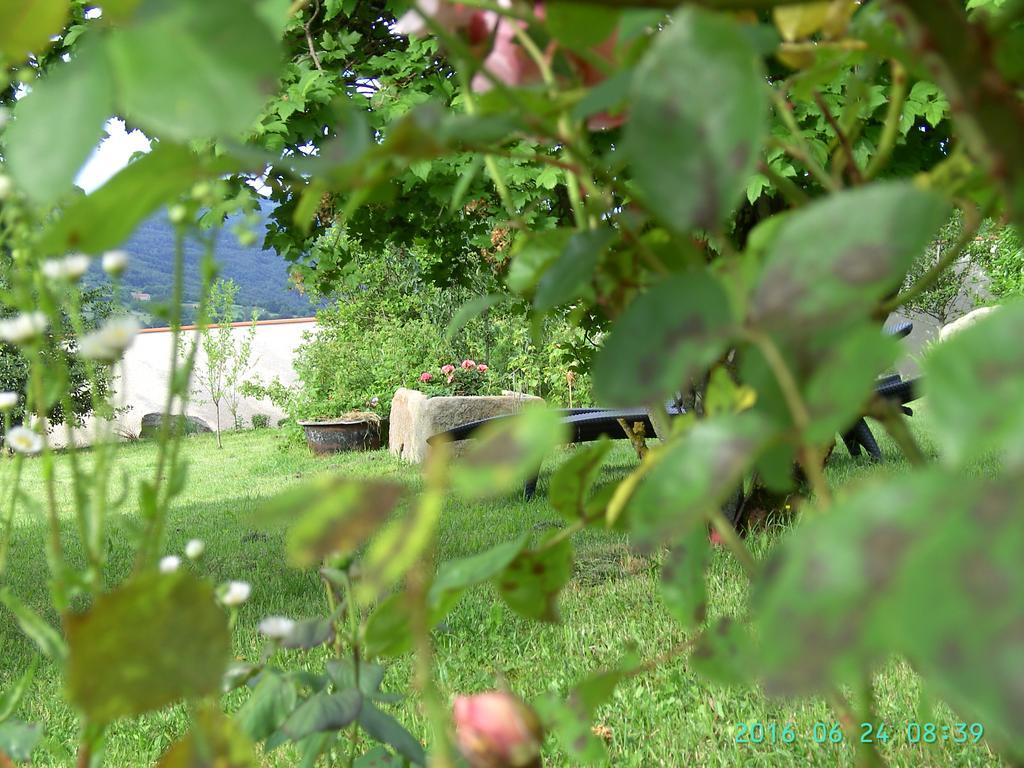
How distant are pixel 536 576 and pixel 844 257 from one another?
28cm

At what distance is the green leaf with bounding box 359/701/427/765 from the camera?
2.15 feet

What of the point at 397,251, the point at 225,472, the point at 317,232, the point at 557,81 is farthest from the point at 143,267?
the point at 557,81

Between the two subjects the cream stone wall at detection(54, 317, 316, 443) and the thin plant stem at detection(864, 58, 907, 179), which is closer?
the thin plant stem at detection(864, 58, 907, 179)

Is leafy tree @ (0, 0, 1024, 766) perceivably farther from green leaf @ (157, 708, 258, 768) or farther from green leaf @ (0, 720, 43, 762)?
green leaf @ (0, 720, 43, 762)

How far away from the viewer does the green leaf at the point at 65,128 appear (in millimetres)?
198

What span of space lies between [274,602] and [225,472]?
4.80m

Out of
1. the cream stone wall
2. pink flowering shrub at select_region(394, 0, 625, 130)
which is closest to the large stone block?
the cream stone wall

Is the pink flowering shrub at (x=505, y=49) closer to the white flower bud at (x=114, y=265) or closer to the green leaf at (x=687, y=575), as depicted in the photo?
the green leaf at (x=687, y=575)

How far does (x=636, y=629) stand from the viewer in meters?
2.44

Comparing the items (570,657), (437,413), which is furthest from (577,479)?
(437,413)

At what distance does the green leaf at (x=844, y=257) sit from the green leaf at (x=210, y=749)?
26 centimetres

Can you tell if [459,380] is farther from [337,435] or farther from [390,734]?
[390,734]

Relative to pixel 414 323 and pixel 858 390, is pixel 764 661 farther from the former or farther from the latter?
pixel 414 323

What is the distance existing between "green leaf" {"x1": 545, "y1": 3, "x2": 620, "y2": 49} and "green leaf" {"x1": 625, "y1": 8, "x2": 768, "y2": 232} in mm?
85
